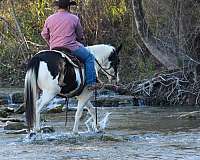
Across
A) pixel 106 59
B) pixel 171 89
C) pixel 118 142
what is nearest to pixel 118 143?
pixel 118 142

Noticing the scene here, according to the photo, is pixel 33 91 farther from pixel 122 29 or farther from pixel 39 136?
pixel 122 29

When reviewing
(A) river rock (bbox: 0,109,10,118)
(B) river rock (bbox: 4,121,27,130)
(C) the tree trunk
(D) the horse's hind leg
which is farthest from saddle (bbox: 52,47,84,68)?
(C) the tree trunk

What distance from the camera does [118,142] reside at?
9.67 m

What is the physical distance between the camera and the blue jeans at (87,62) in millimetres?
10422

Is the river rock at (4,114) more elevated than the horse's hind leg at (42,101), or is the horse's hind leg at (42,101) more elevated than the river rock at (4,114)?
the horse's hind leg at (42,101)

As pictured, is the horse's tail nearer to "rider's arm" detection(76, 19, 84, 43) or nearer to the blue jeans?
the blue jeans

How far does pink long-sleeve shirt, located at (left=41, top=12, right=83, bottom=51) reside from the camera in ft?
33.8

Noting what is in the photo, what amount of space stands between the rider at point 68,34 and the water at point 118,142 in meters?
1.14

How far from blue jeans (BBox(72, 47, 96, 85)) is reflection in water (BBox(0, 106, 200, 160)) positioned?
96 cm

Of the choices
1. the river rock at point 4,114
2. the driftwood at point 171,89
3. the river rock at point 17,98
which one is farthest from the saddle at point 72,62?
the river rock at point 17,98

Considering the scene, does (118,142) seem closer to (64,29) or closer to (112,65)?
(64,29)

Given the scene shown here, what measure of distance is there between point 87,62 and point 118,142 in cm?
157

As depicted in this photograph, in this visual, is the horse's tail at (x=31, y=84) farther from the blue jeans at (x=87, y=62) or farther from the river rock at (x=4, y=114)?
the river rock at (x=4, y=114)

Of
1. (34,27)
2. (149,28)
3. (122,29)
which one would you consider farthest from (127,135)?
(34,27)
